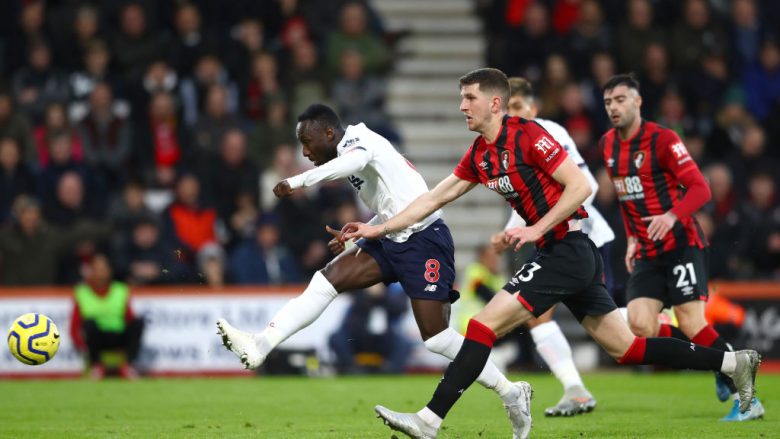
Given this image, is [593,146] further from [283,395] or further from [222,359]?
[283,395]

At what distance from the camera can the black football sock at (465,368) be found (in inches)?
295

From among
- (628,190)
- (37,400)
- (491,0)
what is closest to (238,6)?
(491,0)

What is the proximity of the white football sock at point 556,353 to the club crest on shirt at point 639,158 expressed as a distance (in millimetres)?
1565

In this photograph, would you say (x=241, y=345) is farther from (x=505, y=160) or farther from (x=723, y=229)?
(x=723, y=229)

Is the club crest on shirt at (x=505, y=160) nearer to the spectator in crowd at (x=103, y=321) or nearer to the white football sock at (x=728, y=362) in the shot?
the white football sock at (x=728, y=362)

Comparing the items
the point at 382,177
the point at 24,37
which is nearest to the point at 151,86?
the point at 24,37

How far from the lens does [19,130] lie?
1670 cm

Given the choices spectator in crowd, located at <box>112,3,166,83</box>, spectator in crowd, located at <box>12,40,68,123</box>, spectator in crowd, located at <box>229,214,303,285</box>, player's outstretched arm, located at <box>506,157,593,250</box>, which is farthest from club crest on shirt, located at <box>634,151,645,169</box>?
spectator in crowd, located at <box>12,40,68,123</box>

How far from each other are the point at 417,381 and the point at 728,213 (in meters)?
5.27

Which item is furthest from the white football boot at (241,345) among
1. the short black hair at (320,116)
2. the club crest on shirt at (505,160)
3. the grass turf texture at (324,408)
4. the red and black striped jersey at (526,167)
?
the club crest on shirt at (505,160)

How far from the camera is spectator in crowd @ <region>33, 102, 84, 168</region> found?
1658 centimetres

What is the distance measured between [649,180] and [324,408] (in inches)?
130

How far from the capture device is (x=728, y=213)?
55.0ft

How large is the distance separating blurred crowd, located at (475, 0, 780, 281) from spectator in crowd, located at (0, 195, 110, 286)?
6.69 meters
